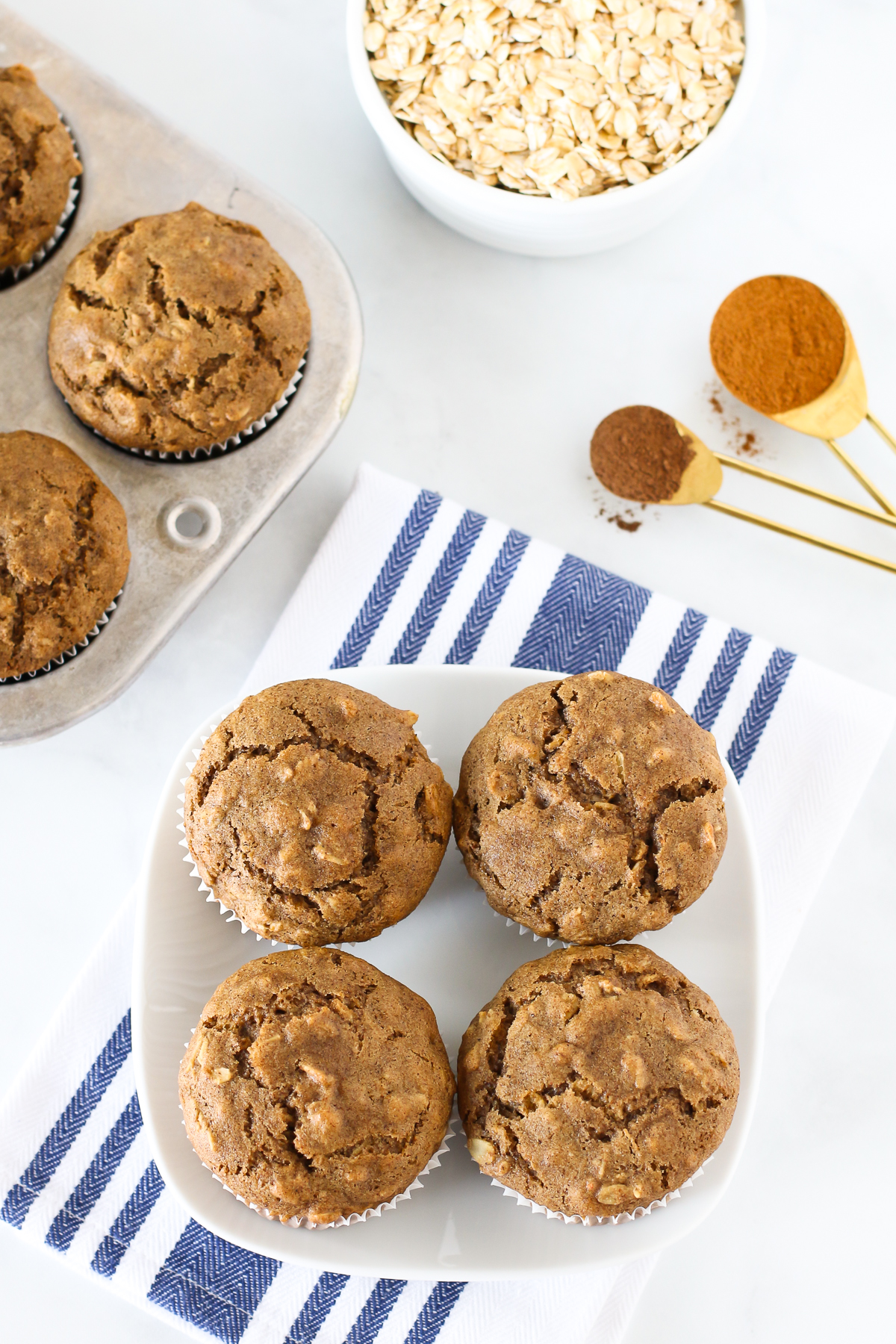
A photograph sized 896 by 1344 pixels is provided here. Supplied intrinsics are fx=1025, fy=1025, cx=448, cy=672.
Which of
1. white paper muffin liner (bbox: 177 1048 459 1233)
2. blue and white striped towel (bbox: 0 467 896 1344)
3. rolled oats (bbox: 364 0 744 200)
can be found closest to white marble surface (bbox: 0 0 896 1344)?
blue and white striped towel (bbox: 0 467 896 1344)

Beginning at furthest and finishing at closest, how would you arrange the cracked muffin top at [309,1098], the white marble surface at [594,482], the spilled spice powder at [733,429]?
the spilled spice powder at [733,429] < the white marble surface at [594,482] < the cracked muffin top at [309,1098]

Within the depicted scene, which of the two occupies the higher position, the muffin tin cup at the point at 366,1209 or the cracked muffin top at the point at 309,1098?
the cracked muffin top at the point at 309,1098

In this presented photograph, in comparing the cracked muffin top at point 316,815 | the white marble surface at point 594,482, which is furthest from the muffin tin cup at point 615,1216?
A: the white marble surface at point 594,482

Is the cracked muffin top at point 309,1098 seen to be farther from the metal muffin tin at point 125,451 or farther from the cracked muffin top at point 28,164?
the cracked muffin top at point 28,164

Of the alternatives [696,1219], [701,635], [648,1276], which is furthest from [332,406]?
[648,1276]

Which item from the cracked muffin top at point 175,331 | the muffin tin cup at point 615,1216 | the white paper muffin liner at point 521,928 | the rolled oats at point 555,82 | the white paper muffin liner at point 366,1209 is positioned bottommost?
the white paper muffin liner at point 366,1209

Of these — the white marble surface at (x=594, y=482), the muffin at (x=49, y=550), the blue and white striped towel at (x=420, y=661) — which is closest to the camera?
the muffin at (x=49, y=550)

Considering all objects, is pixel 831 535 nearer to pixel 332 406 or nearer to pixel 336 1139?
pixel 332 406
